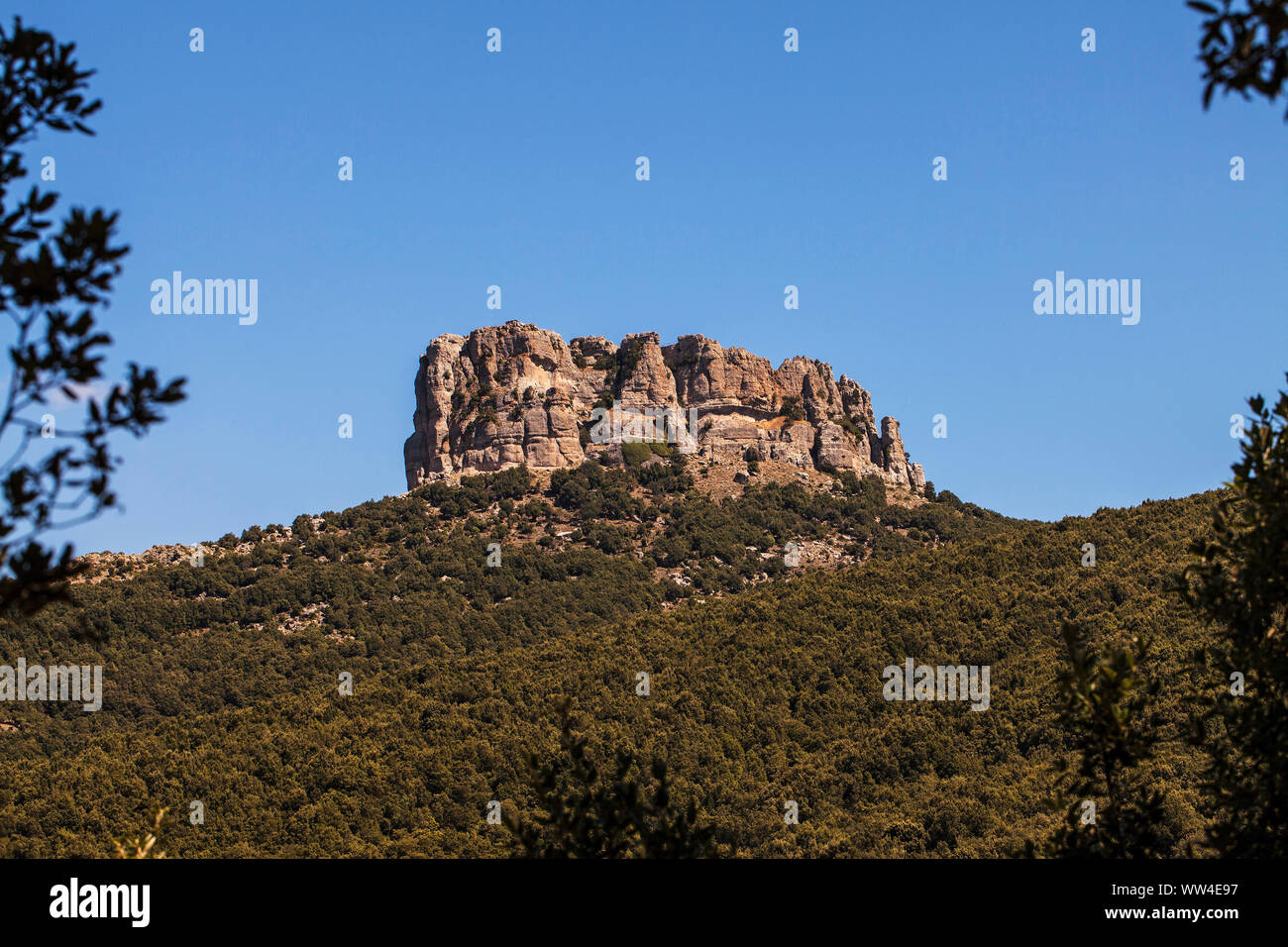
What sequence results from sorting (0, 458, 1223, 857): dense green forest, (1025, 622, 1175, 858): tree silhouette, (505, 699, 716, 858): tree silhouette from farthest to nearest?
(0, 458, 1223, 857): dense green forest < (1025, 622, 1175, 858): tree silhouette < (505, 699, 716, 858): tree silhouette

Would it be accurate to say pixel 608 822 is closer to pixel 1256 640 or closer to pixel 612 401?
pixel 1256 640

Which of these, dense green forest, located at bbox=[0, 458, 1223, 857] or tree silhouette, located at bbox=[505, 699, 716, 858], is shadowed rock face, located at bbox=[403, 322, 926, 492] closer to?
dense green forest, located at bbox=[0, 458, 1223, 857]

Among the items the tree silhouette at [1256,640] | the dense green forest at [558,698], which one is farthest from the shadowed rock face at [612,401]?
the tree silhouette at [1256,640]

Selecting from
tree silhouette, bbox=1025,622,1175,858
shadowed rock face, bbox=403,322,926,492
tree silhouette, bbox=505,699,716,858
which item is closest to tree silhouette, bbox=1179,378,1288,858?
tree silhouette, bbox=1025,622,1175,858
